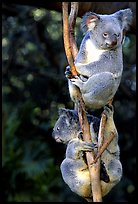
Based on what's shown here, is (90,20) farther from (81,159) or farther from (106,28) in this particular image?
(81,159)

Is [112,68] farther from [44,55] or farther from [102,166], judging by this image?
[44,55]

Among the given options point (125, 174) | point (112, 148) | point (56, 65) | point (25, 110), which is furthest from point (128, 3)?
point (125, 174)

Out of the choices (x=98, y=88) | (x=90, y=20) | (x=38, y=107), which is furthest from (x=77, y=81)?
(x=38, y=107)

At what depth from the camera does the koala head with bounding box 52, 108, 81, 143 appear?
4.62ft

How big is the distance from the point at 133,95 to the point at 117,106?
0.52 m

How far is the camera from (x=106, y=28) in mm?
1245

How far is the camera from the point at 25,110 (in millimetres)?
5027

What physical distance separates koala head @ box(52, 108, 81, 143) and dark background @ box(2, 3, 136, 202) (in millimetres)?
2814

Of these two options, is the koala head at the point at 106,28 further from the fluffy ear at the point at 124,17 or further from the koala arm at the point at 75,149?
the koala arm at the point at 75,149

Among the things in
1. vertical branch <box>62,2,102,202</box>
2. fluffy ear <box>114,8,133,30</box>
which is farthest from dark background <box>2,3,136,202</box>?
vertical branch <box>62,2,102,202</box>

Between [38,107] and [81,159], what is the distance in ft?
11.8

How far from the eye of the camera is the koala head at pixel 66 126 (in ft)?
4.62

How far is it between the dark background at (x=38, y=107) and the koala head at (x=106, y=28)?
9.71 feet

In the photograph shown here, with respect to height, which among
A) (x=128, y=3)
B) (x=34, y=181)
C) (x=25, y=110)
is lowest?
(x=34, y=181)
